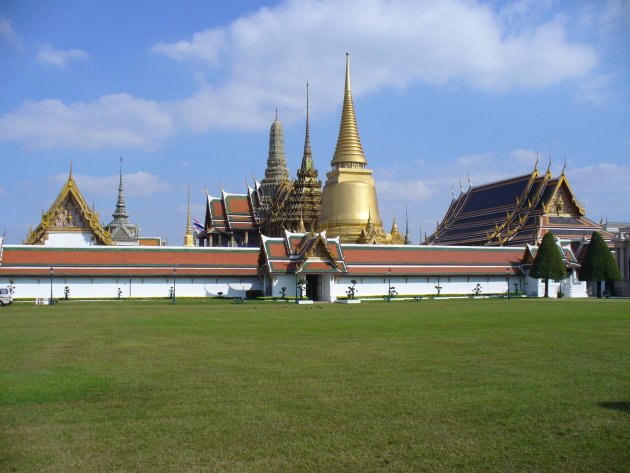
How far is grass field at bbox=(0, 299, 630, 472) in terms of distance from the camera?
7.90 meters

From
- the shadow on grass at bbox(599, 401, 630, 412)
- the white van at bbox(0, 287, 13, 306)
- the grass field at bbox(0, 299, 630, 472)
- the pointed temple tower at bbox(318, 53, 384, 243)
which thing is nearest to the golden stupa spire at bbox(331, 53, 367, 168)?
the pointed temple tower at bbox(318, 53, 384, 243)

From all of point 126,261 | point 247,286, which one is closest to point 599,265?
point 247,286

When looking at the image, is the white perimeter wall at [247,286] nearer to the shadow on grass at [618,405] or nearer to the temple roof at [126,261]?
the temple roof at [126,261]

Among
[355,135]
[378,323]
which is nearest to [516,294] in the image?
[355,135]

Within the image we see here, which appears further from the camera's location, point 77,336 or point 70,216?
point 70,216

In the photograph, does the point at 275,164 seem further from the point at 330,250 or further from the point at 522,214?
the point at 330,250

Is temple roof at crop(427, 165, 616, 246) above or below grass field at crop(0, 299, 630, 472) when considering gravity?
above

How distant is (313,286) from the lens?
5088 cm

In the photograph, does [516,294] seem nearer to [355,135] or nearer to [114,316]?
[355,135]

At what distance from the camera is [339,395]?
10.9 m

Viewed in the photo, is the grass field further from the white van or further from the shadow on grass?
the white van

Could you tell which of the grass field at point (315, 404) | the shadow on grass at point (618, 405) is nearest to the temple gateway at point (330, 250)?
the grass field at point (315, 404)

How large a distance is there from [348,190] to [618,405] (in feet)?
208

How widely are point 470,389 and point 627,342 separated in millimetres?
8875
